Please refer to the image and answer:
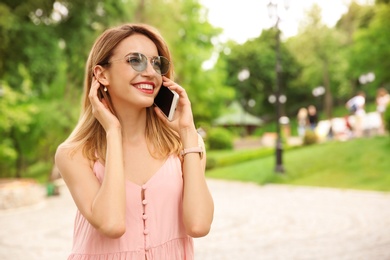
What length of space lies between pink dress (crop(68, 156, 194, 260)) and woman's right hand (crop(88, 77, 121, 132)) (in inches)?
8.7

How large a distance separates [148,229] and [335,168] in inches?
673

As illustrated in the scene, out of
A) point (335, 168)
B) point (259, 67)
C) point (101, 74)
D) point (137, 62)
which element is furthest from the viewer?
point (259, 67)

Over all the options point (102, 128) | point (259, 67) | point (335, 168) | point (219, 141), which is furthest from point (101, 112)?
point (259, 67)

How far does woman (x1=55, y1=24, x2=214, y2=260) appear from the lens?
230 cm

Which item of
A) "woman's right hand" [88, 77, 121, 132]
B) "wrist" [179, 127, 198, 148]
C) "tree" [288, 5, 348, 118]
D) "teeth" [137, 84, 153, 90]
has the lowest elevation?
"wrist" [179, 127, 198, 148]

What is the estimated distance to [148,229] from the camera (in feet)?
7.68

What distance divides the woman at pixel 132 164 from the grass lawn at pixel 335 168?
45.0 ft

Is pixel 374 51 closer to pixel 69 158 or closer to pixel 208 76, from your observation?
pixel 208 76

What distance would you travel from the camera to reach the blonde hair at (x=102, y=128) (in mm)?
2436

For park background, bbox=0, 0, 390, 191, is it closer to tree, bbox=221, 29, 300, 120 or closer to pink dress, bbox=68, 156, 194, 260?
tree, bbox=221, 29, 300, 120

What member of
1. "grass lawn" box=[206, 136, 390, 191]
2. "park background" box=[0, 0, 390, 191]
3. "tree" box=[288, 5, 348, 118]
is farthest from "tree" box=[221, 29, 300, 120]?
"grass lawn" box=[206, 136, 390, 191]

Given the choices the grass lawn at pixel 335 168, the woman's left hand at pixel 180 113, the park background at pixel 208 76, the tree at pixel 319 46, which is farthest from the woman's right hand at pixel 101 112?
the tree at pixel 319 46

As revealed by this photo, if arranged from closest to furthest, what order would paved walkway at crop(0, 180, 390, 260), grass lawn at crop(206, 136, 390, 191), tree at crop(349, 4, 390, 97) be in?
paved walkway at crop(0, 180, 390, 260) < grass lawn at crop(206, 136, 390, 191) < tree at crop(349, 4, 390, 97)

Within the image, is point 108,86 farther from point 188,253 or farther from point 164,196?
point 188,253
